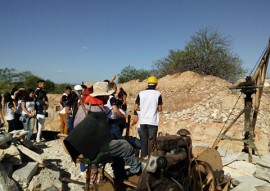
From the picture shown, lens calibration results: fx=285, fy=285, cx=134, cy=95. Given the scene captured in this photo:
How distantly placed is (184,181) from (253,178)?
6.31 feet

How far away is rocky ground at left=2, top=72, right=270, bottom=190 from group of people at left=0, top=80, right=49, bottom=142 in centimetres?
86

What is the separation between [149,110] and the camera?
5.88 meters

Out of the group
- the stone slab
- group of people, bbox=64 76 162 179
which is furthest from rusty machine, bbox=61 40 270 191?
the stone slab

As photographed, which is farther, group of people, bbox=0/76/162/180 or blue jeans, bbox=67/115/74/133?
blue jeans, bbox=67/115/74/133

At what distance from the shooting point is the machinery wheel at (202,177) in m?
4.20

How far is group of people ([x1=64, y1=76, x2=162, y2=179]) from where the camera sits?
11.7 ft

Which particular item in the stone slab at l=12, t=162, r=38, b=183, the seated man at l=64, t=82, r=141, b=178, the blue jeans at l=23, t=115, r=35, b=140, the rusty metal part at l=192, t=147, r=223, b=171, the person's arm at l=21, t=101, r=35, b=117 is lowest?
the stone slab at l=12, t=162, r=38, b=183

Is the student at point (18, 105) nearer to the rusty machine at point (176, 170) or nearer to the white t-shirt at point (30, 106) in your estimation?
the white t-shirt at point (30, 106)

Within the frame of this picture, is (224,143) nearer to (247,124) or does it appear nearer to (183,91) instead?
(247,124)

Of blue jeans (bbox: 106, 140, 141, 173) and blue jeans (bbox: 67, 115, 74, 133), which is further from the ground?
blue jeans (bbox: 106, 140, 141, 173)

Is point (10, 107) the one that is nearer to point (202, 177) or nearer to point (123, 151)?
point (123, 151)

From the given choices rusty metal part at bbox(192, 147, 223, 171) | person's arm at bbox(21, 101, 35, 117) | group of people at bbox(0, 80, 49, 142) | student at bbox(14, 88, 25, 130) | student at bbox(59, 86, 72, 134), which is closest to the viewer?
rusty metal part at bbox(192, 147, 223, 171)

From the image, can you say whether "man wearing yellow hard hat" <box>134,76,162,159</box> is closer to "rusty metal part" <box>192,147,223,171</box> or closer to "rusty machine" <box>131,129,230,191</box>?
"rusty metal part" <box>192,147,223,171</box>

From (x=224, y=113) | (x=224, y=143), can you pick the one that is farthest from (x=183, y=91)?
(x=224, y=143)
